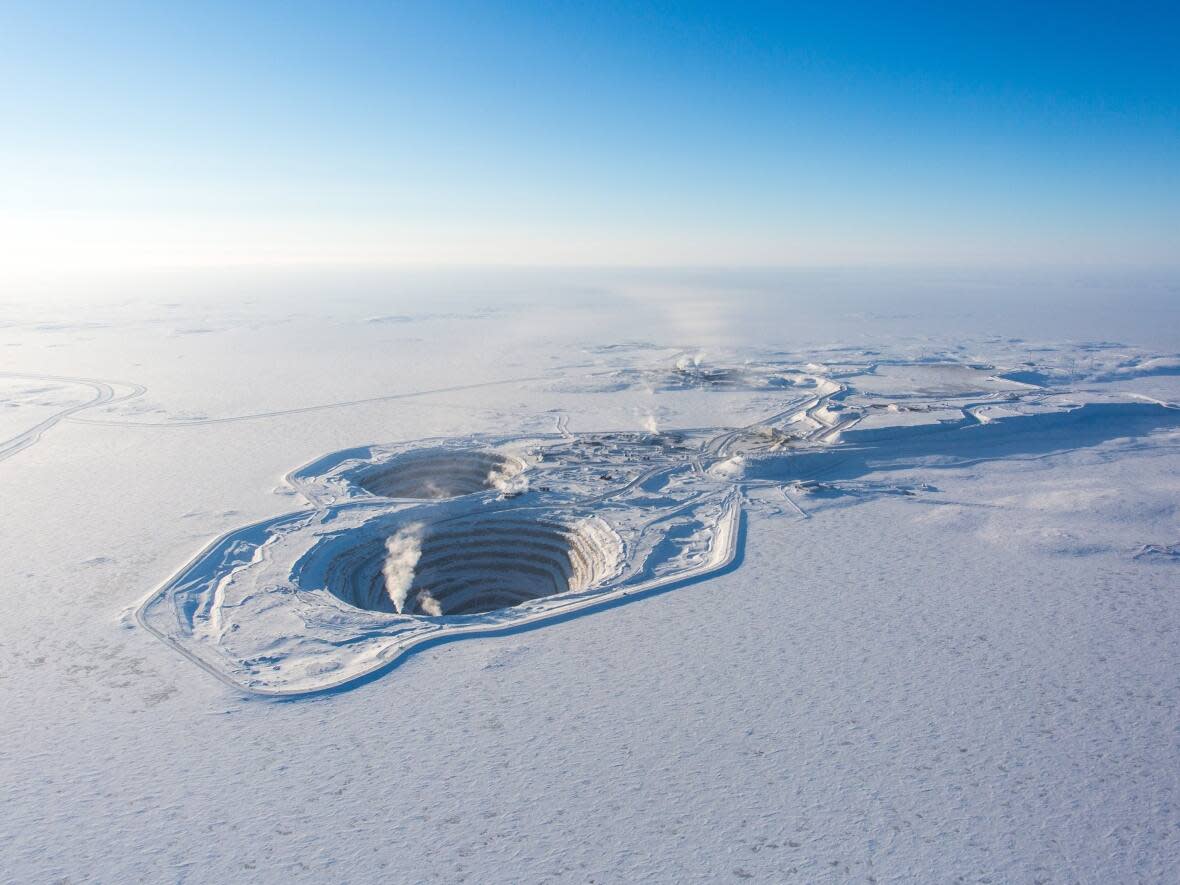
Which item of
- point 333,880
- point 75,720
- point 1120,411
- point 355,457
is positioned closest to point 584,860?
point 333,880

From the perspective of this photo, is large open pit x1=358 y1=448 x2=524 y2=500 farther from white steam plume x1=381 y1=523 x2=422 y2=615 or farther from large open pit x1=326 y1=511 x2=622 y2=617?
white steam plume x1=381 y1=523 x2=422 y2=615

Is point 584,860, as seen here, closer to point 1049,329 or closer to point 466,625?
point 466,625

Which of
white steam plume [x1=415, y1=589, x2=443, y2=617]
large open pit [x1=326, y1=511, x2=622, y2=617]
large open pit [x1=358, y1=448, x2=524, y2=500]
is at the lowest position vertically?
white steam plume [x1=415, y1=589, x2=443, y2=617]

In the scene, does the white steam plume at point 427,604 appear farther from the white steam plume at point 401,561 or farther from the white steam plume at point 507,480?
the white steam plume at point 507,480

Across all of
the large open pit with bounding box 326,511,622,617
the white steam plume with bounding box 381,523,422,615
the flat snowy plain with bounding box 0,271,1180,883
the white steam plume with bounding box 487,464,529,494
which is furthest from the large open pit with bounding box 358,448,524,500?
the white steam plume with bounding box 381,523,422,615

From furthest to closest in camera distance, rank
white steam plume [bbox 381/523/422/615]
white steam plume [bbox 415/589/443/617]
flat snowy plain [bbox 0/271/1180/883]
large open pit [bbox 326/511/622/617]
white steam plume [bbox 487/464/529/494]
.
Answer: white steam plume [bbox 487/464/529/494] → white steam plume [bbox 415/589/443/617] → large open pit [bbox 326/511/622/617] → white steam plume [bbox 381/523/422/615] → flat snowy plain [bbox 0/271/1180/883]

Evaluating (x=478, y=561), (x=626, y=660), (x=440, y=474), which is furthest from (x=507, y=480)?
(x=626, y=660)

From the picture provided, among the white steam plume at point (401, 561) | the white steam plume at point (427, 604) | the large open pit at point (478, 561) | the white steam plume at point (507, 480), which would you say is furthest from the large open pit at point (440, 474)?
the white steam plume at point (427, 604)
